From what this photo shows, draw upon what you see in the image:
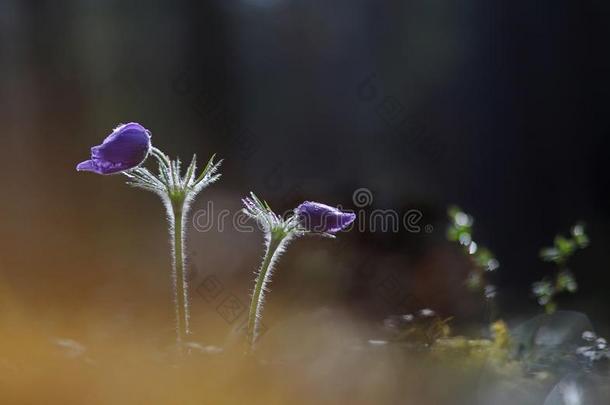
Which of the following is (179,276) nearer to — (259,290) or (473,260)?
(259,290)

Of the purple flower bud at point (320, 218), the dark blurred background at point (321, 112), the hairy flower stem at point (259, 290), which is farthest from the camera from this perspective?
the dark blurred background at point (321, 112)

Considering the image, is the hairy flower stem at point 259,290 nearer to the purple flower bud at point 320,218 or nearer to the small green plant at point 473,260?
the purple flower bud at point 320,218

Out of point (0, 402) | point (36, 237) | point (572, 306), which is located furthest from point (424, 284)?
point (36, 237)

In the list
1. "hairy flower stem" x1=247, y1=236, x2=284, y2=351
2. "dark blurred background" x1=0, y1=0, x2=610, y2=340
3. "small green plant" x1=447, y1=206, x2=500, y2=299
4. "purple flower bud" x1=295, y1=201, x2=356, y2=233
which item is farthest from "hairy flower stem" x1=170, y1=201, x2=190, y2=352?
"dark blurred background" x1=0, y1=0, x2=610, y2=340

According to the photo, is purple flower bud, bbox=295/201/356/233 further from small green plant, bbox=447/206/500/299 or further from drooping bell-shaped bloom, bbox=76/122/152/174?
small green plant, bbox=447/206/500/299

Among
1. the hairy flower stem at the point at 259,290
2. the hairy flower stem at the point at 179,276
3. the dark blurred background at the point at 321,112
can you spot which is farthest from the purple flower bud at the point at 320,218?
the dark blurred background at the point at 321,112

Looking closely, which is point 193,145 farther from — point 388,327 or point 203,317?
point 388,327
